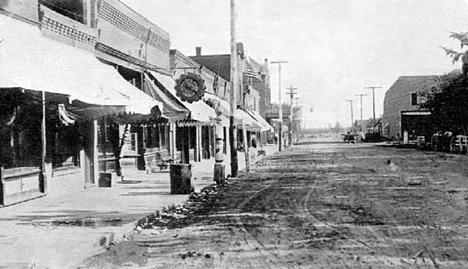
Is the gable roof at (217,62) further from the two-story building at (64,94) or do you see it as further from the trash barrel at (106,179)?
the trash barrel at (106,179)

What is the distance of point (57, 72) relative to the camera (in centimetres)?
1249

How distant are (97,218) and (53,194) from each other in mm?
4680

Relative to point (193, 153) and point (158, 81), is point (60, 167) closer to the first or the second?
point (158, 81)

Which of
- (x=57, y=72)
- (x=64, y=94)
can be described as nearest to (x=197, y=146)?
(x=57, y=72)

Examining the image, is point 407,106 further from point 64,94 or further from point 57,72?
point 64,94

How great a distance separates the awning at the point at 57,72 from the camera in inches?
433

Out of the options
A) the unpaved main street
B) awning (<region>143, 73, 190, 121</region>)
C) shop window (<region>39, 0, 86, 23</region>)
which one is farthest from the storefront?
awning (<region>143, 73, 190, 121</region>)

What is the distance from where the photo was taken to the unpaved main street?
24.1 ft

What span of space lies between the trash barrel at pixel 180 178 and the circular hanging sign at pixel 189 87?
683cm

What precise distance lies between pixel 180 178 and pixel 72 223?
563cm

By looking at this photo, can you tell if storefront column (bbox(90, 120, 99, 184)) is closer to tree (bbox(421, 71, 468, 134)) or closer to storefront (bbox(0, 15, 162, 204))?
storefront (bbox(0, 15, 162, 204))

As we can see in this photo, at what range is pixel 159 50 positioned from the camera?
2630 centimetres

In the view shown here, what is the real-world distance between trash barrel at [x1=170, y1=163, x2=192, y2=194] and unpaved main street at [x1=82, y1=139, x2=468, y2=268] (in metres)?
0.64

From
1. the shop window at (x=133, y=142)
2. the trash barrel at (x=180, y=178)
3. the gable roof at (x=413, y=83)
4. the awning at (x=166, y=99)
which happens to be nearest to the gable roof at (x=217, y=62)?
the gable roof at (x=413, y=83)
